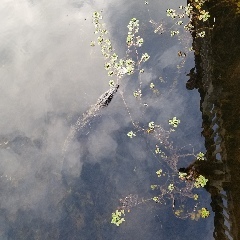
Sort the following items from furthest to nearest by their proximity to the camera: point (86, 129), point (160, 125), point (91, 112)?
point (91, 112)
point (86, 129)
point (160, 125)

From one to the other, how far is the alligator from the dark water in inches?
2.8

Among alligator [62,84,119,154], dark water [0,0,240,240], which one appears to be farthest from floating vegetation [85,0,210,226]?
alligator [62,84,119,154]

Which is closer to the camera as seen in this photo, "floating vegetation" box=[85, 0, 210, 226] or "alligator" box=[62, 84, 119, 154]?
"floating vegetation" box=[85, 0, 210, 226]

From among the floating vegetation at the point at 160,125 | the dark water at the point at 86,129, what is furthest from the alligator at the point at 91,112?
the floating vegetation at the point at 160,125

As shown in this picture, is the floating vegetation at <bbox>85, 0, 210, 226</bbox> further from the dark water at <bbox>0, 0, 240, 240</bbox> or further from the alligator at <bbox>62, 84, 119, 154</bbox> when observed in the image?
the alligator at <bbox>62, 84, 119, 154</bbox>

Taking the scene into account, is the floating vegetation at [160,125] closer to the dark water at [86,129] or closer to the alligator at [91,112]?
the dark water at [86,129]

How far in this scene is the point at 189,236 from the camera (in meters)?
3.64

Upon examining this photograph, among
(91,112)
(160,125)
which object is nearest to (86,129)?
(91,112)

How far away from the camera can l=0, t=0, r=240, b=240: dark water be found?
391cm

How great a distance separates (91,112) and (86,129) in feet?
1.09

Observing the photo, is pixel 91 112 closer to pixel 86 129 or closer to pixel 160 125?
pixel 86 129

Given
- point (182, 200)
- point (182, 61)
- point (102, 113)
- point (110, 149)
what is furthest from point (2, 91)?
point (182, 200)

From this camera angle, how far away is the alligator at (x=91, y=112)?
470 centimetres

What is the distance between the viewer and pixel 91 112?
492 cm
